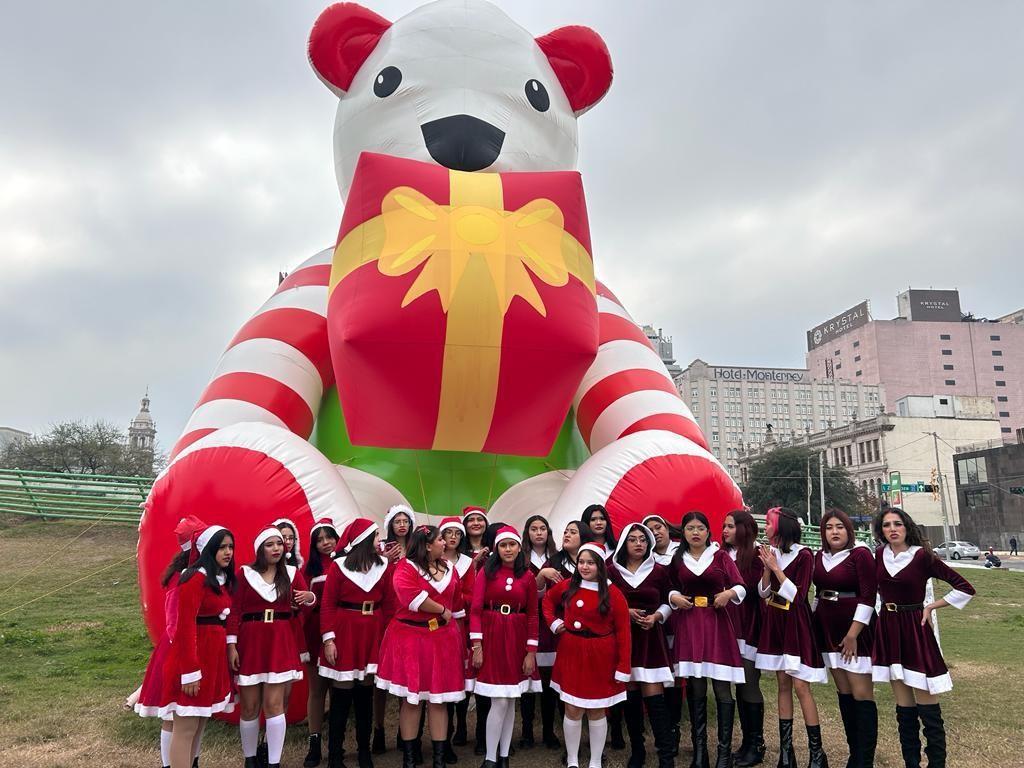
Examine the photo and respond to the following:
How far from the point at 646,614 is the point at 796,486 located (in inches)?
1474

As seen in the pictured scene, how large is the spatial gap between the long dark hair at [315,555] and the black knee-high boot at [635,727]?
178 centimetres

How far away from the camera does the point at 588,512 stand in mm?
4074

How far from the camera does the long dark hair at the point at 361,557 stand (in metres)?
3.70

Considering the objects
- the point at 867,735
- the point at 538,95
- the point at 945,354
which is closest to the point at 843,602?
the point at 867,735

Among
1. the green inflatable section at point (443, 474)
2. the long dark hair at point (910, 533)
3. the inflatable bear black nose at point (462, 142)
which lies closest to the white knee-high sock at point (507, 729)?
the green inflatable section at point (443, 474)

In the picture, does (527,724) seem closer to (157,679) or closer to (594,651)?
(594,651)

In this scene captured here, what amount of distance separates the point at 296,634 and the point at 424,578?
732mm

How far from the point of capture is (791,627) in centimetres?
366

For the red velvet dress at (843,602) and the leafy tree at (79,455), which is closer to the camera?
the red velvet dress at (843,602)

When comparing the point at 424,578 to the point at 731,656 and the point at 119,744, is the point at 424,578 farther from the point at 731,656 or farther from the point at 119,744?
the point at 119,744

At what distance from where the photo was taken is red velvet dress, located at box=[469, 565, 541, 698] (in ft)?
11.8

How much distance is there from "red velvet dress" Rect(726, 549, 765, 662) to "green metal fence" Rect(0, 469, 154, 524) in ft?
41.9

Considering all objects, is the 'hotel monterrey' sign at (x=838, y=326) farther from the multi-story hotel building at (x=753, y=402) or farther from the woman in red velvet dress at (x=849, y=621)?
the woman in red velvet dress at (x=849, y=621)

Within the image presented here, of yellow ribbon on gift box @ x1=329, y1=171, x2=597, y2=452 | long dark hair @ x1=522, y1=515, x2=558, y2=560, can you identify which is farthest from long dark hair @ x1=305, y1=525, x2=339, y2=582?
long dark hair @ x1=522, y1=515, x2=558, y2=560
